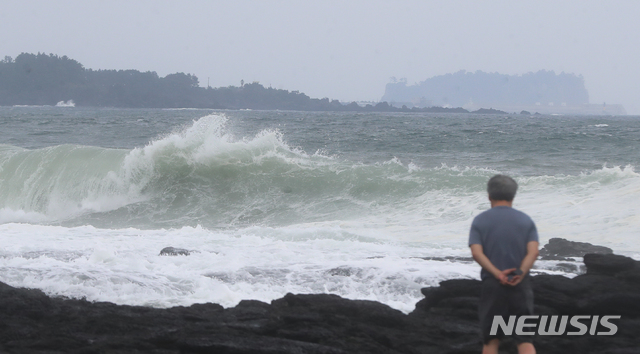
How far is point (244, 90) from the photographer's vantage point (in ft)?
549

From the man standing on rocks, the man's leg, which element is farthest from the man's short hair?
the man's leg

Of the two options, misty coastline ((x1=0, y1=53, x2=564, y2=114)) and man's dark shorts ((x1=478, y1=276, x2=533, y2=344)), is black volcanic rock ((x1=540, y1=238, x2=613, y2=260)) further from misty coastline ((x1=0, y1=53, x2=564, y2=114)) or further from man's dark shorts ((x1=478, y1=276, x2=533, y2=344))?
misty coastline ((x1=0, y1=53, x2=564, y2=114))

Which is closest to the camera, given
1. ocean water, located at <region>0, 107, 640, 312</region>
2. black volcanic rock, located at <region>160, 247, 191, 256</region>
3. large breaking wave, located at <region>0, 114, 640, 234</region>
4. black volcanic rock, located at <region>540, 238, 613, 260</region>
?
ocean water, located at <region>0, 107, 640, 312</region>

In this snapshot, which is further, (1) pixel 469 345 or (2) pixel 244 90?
(2) pixel 244 90

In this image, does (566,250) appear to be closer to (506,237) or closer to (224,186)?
(506,237)

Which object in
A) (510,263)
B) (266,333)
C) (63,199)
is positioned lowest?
(63,199)

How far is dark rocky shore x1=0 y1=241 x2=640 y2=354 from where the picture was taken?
4434 millimetres

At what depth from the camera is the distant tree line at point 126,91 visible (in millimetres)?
151875

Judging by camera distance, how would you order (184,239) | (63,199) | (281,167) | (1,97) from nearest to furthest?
(184,239)
(63,199)
(281,167)
(1,97)

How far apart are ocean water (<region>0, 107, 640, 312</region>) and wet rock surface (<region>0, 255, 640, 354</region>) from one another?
102cm

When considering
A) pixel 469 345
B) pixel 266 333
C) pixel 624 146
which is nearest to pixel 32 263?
pixel 266 333

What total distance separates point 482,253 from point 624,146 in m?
29.9

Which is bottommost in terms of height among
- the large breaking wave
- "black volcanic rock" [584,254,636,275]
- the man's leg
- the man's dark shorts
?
the large breaking wave

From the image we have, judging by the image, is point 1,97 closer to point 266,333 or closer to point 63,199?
point 63,199
